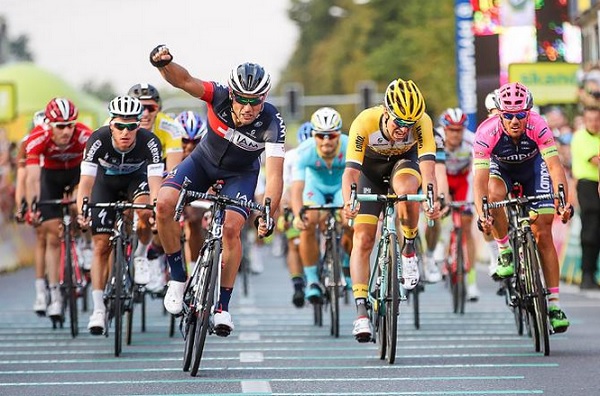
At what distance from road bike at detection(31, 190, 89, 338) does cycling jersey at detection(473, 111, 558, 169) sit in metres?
4.18

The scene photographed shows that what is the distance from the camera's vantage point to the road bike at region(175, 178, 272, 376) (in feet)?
38.5

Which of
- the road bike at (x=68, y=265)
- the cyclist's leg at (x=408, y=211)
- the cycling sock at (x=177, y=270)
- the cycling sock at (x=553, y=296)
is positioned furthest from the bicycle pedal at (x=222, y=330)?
the road bike at (x=68, y=265)

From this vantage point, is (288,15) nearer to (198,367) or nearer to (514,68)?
(514,68)

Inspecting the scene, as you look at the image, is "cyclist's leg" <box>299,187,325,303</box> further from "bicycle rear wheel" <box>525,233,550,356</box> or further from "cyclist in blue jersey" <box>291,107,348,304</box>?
"bicycle rear wheel" <box>525,233,550,356</box>

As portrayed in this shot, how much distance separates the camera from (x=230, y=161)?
12594mm

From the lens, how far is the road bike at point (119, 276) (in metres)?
13.8

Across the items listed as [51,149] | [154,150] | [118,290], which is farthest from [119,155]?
[51,149]

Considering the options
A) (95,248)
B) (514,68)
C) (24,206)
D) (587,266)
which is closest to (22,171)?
(24,206)

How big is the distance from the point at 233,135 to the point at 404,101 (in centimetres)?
130

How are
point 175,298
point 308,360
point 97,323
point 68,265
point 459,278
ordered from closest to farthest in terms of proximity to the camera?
point 175,298 → point 308,360 → point 97,323 → point 68,265 → point 459,278

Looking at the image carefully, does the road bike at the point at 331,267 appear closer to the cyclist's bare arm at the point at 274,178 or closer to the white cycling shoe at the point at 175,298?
the white cycling shoe at the point at 175,298

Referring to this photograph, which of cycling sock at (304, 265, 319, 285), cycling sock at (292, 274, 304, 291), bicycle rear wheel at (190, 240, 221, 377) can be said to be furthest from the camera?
cycling sock at (292, 274, 304, 291)

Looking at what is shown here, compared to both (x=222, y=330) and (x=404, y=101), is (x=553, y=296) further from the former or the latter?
(x=222, y=330)

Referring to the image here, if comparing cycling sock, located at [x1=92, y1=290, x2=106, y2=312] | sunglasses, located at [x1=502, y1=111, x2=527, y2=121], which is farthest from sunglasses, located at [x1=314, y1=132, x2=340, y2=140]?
sunglasses, located at [x1=502, y1=111, x2=527, y2=121]
